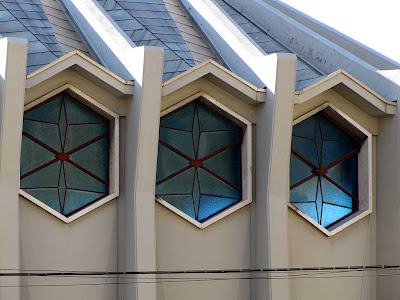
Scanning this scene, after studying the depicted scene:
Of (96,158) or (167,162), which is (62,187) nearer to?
(96,158)

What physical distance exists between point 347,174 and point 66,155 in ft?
22.3

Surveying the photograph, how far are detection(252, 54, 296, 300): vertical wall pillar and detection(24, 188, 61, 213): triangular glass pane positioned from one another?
4407mm

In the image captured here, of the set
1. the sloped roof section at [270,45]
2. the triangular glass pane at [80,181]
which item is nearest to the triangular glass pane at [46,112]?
the triangular glass pane at [80,181]

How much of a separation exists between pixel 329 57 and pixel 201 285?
7103mm

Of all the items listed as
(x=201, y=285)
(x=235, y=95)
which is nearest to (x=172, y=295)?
(x=201, y=285)

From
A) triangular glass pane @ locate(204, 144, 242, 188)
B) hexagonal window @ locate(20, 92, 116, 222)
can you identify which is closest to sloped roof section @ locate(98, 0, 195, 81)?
triangular glass pane @ locate(204, 144, 242, 188)

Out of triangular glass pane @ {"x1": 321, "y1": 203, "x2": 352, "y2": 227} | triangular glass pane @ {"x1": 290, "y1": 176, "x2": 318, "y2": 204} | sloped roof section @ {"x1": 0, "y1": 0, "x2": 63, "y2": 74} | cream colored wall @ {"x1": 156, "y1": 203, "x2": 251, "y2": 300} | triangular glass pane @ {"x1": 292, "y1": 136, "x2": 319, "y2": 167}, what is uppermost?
sloped roof section @ {"x1": 0, "y1": 0, "x2": 63, "y2": 74}

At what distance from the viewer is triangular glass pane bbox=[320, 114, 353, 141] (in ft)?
77.4

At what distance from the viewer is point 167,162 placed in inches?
861

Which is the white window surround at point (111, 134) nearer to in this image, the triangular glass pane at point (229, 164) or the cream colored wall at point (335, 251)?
the triangular glass pane at point (229, 164)

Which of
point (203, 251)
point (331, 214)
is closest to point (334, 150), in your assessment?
point (331, 214)

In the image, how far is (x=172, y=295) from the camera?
2142cm

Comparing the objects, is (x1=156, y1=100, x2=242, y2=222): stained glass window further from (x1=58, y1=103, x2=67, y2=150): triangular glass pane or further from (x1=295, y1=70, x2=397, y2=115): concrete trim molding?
(x1=58, y1=103, x2=67, y2=150): triangular glass pane

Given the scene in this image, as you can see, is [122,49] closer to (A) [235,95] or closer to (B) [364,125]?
(A) [235,95]
